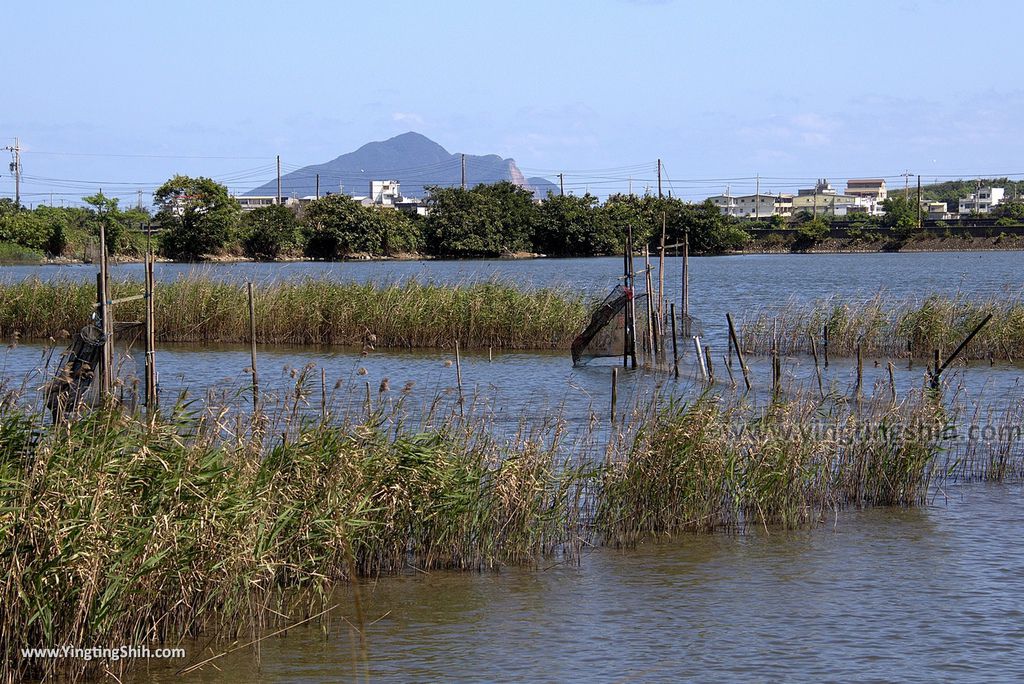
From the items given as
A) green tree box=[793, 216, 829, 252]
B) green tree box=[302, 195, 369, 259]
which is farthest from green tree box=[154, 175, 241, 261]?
green tree box=[793, 216, 829, 252]

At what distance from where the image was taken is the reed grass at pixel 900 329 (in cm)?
2348

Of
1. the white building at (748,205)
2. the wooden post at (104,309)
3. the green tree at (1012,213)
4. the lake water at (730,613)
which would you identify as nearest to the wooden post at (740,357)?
the lake water at (730,613)

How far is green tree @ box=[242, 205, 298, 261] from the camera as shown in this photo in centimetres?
8981

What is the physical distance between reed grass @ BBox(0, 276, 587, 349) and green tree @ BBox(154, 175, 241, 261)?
188ft

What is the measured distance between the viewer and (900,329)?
24250mm

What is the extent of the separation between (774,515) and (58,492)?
662cm

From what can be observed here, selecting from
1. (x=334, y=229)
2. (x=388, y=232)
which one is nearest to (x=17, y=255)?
(x=334, y=229)

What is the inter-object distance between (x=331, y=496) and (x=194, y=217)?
82087 mm

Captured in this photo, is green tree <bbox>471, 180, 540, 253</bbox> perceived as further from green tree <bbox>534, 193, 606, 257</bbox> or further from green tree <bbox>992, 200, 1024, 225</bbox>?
green tree <bbox>992, 200, 1024, 225</bbox>

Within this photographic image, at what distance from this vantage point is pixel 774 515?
10828mm

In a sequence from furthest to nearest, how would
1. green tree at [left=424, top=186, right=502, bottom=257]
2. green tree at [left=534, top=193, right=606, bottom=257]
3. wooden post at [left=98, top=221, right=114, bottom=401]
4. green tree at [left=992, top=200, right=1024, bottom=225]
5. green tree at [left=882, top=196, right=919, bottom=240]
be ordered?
green tree at [left=992, top=200, right=1024, bottom=225] < green tree at [left=882, top=196, right=919, bottom=240] < green tree at [left=534, top=193, right=606, bottom=257] < green tree at [left=424, top=186, right=502, bottom=257] < wooden post at [left=98, top=221, right=114, bottom=401]

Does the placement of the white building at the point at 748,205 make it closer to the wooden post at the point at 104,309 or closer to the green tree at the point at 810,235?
the green tree at the point at 810,235

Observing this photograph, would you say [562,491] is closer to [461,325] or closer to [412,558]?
[412,558]

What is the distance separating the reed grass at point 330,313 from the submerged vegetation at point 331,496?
1478 centimetres
